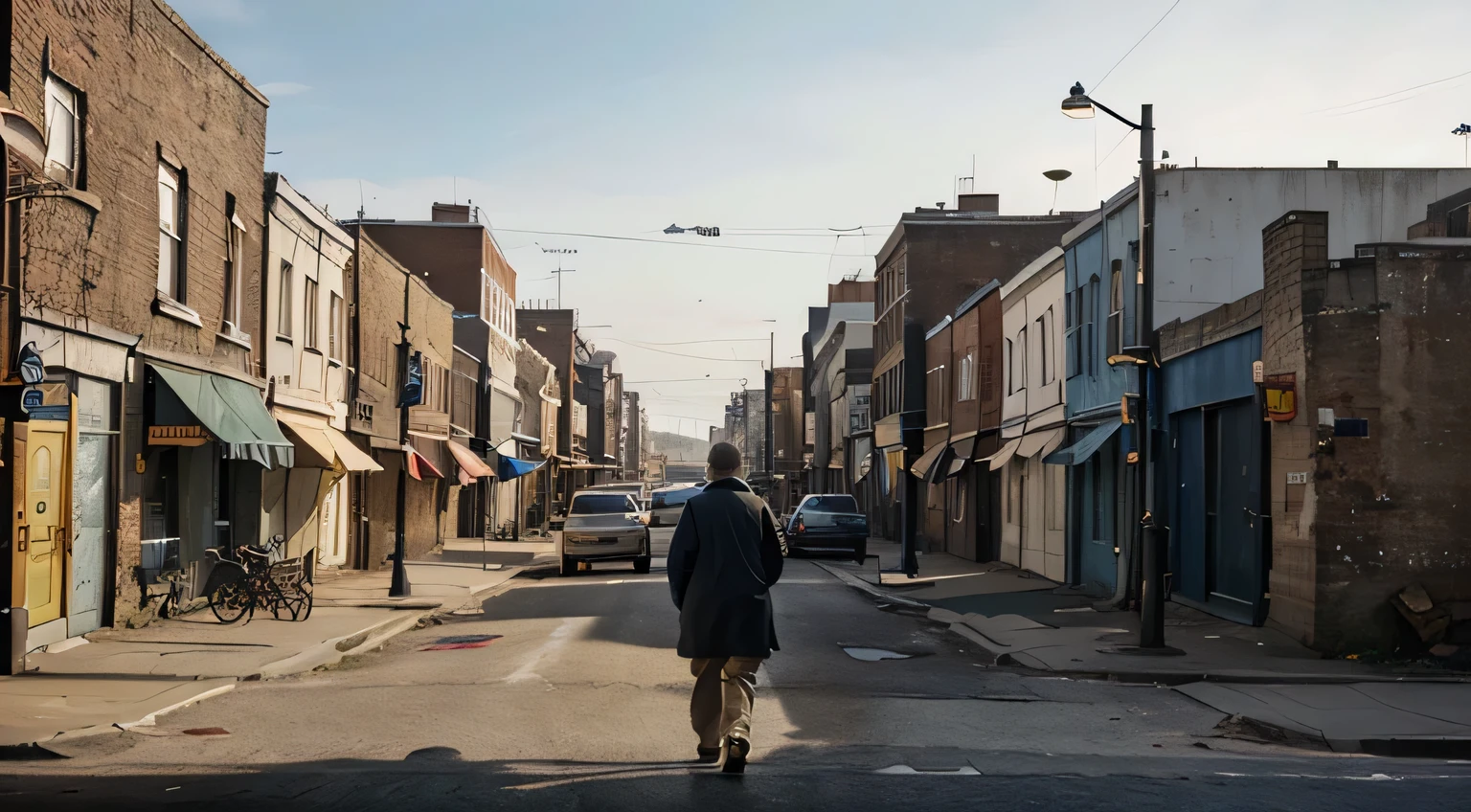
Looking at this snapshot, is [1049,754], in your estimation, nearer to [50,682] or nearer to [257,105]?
→ [50,682]

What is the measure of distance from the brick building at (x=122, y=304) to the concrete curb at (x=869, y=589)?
9.85m

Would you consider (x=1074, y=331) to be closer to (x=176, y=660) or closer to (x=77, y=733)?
(x=176, y=660)

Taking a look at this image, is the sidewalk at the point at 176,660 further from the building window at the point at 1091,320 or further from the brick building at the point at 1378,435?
the building window at the point at 1091,320

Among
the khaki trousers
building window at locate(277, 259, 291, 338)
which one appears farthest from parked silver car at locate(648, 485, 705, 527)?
the khaki trousers

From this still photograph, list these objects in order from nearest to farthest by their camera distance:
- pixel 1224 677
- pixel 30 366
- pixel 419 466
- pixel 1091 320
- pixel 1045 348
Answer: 1. pixel 30 366
2. pixel 1224 677
3. pixel 1091 320
4. pixel 1045 348
5. pixel 419 466

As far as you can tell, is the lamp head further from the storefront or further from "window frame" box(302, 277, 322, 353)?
"window frame" box(302, 277, 322, 353)

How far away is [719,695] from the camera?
8.38 meters

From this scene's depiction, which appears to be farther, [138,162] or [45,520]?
[138,162]

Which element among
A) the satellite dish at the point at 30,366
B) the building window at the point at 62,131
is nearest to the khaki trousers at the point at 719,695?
the satellite dish at the point at 30,366

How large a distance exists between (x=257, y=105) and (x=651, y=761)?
50.9ft

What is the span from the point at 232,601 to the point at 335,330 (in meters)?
9.84

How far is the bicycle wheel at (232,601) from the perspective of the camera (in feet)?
56.3

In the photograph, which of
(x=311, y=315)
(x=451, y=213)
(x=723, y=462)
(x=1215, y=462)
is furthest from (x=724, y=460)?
(x=451, y=213)

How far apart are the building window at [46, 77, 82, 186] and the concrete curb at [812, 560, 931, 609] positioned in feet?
43.9
